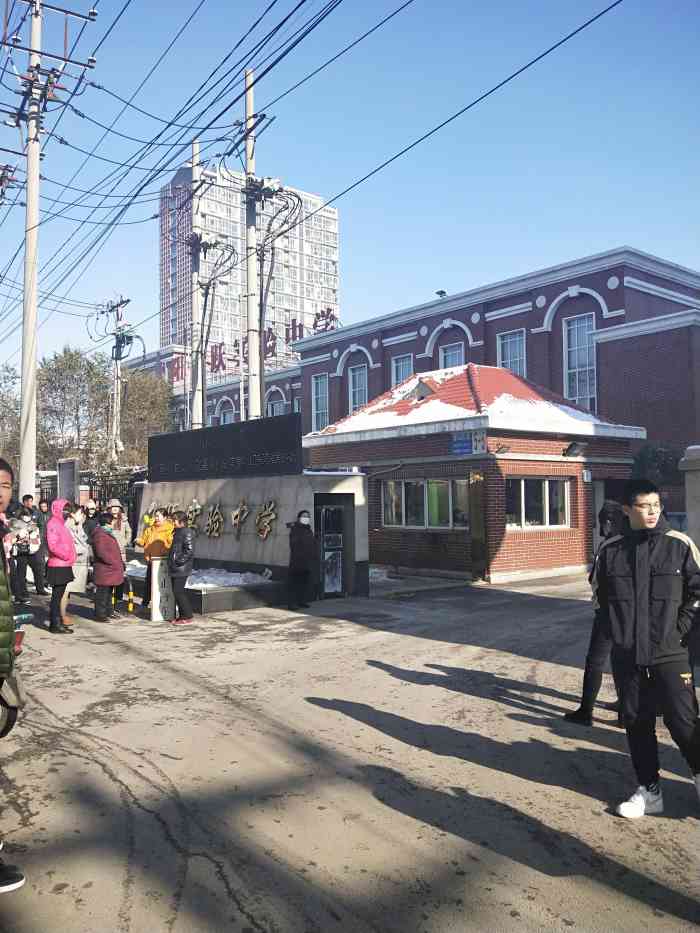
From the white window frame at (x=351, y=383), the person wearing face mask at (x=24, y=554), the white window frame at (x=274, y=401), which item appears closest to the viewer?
the person wearing face mask at (x=24, y=554)

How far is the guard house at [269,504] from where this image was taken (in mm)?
14383

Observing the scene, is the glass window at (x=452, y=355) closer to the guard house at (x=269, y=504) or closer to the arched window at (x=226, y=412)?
the guard house at (x=269, y=504)

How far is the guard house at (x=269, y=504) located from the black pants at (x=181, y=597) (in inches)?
105

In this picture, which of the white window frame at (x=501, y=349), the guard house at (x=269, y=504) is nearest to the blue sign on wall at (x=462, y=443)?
the guard house at (x=269, y=504)

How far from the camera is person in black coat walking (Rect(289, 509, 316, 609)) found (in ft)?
43.0

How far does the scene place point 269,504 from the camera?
1499 cm

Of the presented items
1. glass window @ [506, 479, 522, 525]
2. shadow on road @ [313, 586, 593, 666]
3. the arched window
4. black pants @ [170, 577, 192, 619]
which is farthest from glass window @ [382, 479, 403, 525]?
the arched window

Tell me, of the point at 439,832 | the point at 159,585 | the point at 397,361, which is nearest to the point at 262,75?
the point at 159,585

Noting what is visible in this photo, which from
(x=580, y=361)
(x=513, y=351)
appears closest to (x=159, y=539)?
(x=580, y=361)

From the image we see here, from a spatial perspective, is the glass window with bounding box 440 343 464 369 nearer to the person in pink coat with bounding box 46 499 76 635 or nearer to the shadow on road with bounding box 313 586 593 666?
the shadow on road with bounding box 313 586 593 666

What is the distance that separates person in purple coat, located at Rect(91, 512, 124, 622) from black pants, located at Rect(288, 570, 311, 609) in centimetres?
301

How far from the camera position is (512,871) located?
3.81 meters

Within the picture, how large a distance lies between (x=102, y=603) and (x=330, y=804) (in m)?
8.44

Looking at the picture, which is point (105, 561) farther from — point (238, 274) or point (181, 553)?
point (238, 274)
